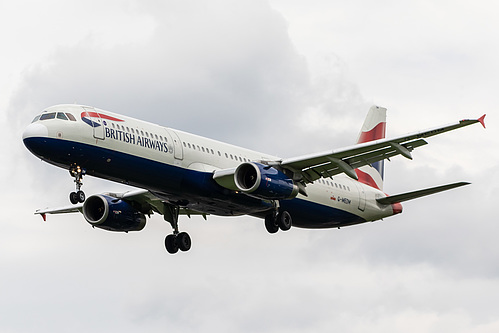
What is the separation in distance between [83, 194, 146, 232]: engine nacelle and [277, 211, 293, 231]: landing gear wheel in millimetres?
8190

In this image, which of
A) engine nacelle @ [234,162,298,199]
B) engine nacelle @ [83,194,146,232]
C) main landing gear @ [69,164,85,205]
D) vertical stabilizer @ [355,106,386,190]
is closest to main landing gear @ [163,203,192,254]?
engine nacelle @ [83,194,146,232]

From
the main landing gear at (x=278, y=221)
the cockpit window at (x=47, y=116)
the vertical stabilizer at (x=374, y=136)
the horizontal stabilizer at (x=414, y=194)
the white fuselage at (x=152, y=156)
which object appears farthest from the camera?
the vertical stabilizer at (x=374, y=136)

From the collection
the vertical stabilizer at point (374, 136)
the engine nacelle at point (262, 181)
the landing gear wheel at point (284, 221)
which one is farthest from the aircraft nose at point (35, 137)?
the vertical stabilizer at point (374, 136)

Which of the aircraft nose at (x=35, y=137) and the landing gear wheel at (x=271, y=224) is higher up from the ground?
the aircraft nose at (x=35, y=137)

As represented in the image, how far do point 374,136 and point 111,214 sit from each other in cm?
1834

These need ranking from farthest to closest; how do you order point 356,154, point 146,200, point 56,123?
point 146,200 → point 356,154 → point 56,123

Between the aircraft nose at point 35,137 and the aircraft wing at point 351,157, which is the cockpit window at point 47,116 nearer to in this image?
the aircraft nose at point 35,137

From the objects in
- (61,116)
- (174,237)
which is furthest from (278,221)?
(61,116)

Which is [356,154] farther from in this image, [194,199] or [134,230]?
[134,230]

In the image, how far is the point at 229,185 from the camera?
162ft

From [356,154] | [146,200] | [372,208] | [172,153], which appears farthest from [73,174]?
[372,208]

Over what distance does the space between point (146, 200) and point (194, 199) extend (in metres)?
6.32

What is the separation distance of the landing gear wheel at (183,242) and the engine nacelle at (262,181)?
7848mm

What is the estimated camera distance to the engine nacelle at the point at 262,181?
4847 cm
